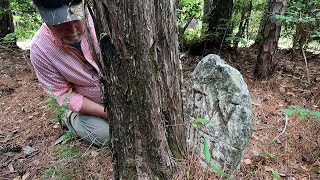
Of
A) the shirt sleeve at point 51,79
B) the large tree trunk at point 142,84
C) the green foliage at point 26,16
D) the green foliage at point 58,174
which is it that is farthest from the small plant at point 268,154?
the green foliage at point 26,16

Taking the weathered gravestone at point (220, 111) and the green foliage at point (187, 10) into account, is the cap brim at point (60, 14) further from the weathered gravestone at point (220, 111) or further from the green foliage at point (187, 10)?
the green foliage at point (187, 10)

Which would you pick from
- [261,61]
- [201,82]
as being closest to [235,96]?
[201,82]

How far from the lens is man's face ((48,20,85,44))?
223 cm

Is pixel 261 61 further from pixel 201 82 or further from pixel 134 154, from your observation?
pixel 134 154

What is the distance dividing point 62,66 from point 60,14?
630mm

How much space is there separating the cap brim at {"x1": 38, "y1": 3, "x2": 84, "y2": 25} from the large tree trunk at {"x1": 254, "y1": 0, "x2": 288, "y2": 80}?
8.66 ft

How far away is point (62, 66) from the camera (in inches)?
101

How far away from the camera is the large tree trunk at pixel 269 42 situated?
382 centimetres

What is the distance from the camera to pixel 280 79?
4.35m

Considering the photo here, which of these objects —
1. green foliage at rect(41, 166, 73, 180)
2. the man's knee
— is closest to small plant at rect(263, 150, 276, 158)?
the man's knee

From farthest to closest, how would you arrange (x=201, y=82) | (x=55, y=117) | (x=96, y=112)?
(x=55, y=117)
(x=96, y=112)
(x=201, y=82)

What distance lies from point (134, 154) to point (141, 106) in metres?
0.35

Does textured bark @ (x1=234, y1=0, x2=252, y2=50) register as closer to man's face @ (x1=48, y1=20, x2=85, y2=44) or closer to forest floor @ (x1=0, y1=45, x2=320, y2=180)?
forest floor @ (x1=0, y1=45, x2=320, y2=180)

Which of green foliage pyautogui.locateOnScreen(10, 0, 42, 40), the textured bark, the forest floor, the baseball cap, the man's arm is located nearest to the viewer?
→ the baseball cap
